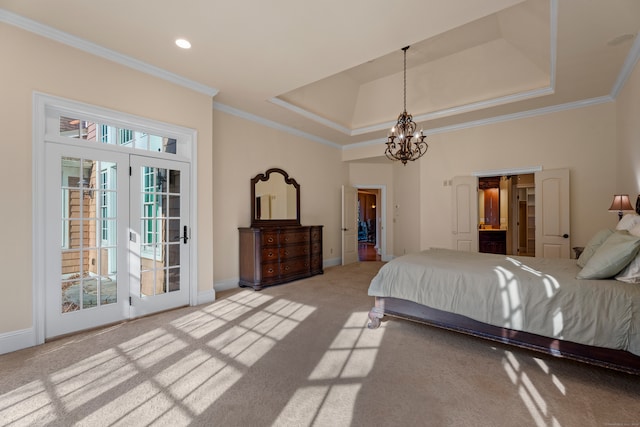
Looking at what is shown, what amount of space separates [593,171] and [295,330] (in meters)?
5.09

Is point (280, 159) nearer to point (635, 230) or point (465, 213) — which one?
point (465, 213)

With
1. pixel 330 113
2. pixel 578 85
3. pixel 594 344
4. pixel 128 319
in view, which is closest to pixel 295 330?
pixel 128 319

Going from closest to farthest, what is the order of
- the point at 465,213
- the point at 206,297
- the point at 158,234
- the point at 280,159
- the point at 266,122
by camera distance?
1. the point at 158,234
2. the point at 206,297
3. the point at 266,122
4. the point at 465,213
5. the point at 280,159

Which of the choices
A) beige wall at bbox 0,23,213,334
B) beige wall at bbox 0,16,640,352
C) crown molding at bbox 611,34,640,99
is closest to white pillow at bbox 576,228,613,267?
beige wall at bbox 0,16,640,352

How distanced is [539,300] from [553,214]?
10.4ft

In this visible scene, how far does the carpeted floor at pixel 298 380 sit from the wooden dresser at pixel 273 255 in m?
1.53

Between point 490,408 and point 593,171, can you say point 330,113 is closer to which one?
point 593,171

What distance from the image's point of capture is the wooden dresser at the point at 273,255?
4.75 metres

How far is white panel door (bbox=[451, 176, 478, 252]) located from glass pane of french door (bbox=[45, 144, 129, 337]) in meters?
5.39

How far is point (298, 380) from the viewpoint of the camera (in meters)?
2.18

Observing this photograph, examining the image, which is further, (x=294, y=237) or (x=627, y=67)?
(x=294, y=237)

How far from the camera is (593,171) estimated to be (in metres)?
4.54

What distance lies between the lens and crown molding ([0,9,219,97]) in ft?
8.75

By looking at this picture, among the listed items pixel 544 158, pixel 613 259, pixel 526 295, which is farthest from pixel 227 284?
pixel 544 158
